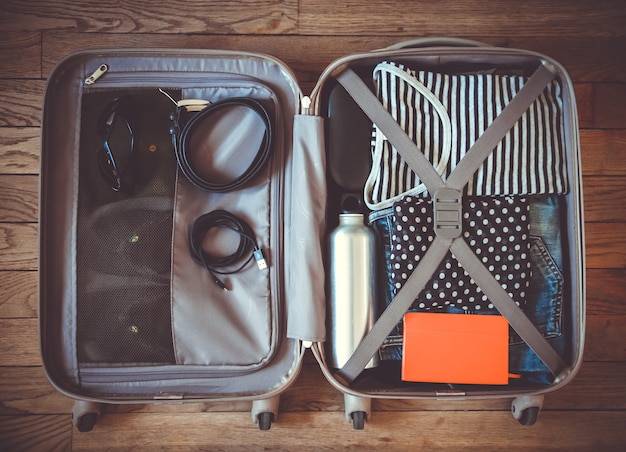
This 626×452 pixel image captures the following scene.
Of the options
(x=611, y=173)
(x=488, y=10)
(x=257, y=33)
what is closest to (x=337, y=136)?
(x=257, y=33)

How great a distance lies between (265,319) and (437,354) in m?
0.30

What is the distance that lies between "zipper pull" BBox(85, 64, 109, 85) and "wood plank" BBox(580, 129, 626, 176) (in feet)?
3.08

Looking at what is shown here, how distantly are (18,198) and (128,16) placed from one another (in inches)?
17.1

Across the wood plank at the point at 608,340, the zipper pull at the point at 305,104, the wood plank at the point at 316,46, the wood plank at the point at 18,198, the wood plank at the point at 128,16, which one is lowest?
the wood plank at the point at 608,340

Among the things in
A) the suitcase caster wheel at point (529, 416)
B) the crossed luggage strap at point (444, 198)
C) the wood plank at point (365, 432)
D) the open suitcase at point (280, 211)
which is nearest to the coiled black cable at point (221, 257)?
the open suitcase at point (280, 211)

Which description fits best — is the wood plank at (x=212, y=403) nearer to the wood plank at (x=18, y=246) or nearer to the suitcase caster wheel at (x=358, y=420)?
the suitcase caster wheel at (x=358, y=420)

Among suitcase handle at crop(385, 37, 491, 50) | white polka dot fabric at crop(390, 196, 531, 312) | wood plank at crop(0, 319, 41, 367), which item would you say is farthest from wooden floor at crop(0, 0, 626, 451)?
white polka dot fabric at crop(390, 196, 531, 312)

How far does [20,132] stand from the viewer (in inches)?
34.6

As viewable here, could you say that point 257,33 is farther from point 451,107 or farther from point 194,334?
point 194,334

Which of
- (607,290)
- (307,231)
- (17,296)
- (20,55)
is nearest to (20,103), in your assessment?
(20,55)

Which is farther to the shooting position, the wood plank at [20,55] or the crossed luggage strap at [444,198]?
the wood plank at [20,55]

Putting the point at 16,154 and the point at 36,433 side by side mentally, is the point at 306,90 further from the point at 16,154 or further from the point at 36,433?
the point at 36,433

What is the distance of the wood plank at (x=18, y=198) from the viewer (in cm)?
88

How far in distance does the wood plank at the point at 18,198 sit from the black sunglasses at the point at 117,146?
26cm
